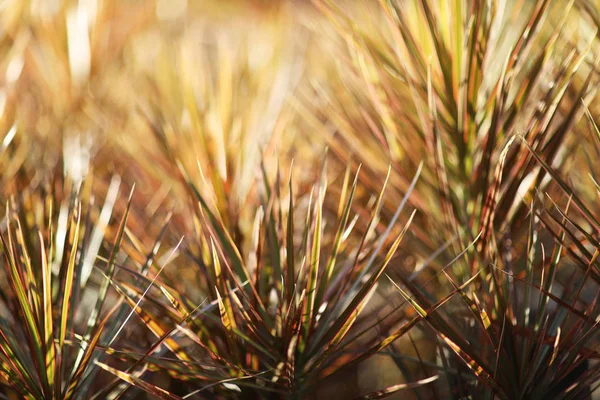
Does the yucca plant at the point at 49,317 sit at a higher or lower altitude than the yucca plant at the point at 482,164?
lower

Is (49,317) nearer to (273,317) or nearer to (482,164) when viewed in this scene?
(273,317)

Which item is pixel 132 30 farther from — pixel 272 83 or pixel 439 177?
pixel 439 177

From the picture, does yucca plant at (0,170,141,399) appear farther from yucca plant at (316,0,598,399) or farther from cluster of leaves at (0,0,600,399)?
yucca plant at (316,0,598,399)

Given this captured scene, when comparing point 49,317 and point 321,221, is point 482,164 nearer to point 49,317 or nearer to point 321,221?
point 321,221

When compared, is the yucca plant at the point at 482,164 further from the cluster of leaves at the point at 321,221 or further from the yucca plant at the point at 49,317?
the yucca plant at the point at 49,317

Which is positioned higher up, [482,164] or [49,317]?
[482,164]

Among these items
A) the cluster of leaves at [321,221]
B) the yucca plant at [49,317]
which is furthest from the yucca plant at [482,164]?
the yucca plant at [49,317]

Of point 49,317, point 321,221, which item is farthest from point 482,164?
point 49,317

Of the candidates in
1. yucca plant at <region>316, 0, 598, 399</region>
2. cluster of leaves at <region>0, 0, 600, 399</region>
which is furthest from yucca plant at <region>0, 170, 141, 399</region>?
yucca plant at <region>316, 0, 598, 399</region>

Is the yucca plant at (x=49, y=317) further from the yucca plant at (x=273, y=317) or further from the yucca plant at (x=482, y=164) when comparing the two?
the yucca plant at (x=482, y=164)
